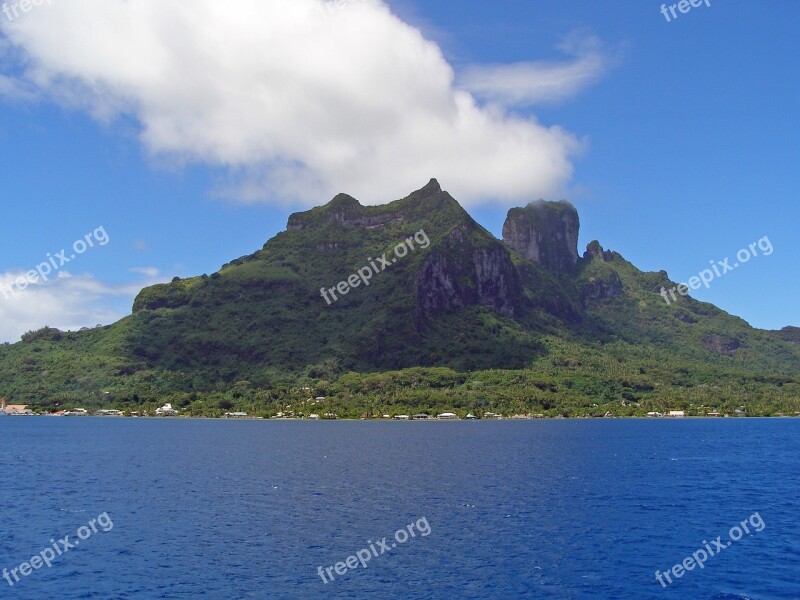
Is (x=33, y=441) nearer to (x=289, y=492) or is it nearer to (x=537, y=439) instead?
(x=289, y=492)

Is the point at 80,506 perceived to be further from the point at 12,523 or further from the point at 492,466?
the point at 492,466

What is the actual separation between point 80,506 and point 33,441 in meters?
107

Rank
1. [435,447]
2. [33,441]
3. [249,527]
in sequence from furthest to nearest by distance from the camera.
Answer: [33,441], [435,447], [249,527]

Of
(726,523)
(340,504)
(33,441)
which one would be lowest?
(726,523)

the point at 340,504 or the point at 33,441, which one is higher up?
the point at 33,441

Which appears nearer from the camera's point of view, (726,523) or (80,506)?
(726,523)

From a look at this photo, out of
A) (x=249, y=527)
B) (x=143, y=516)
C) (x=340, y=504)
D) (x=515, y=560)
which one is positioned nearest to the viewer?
(x=515, y=560)

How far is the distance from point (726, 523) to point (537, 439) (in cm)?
10395

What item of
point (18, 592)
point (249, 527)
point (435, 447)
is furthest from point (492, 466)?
point (18, 592)

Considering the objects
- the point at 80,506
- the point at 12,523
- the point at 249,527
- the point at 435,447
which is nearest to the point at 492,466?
the point at 435,447

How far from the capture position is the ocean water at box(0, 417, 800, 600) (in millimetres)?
52594

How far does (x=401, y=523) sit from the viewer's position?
72438mm

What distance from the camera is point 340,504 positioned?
274ft

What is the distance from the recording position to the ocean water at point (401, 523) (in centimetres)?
5259
